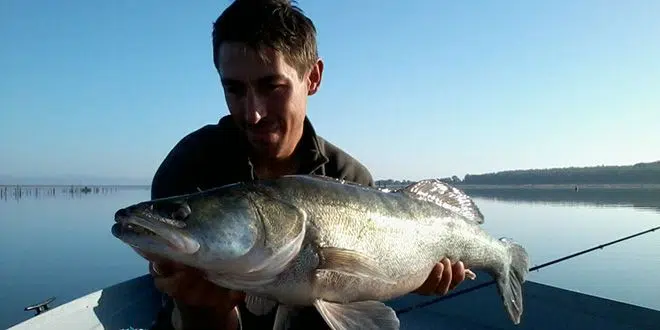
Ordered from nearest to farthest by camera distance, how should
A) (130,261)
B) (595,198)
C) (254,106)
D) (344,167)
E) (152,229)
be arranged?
(152,229) → (254,106) → (344,167) → (130,261) → (595,198)

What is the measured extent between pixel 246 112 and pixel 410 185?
132 cm

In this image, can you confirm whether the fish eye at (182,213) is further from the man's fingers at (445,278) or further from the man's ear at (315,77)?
the man's fingers at (445,278)

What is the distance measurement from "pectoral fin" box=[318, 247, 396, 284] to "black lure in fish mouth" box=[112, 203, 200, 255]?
0.71 m

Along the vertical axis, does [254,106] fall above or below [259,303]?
above

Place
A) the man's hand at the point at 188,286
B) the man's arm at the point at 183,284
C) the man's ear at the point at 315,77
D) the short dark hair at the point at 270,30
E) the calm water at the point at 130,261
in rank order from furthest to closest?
the calm water at the point at 130,261
the man's ear at the point at 315,77
the short dark hair at the point at 270,30
the man's arm at the point at 183,284
the man's hand at the point at 188,286

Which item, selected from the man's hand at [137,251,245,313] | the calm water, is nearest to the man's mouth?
the man's hand at [137,251,245,313]

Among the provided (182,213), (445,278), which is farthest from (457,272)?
(182,213)

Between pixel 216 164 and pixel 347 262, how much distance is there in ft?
5.72

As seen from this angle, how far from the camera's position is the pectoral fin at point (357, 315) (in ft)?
9.64

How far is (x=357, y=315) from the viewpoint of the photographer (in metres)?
3.05

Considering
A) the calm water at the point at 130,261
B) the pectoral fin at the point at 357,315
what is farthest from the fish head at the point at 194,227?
the calm water at the point at 130,261

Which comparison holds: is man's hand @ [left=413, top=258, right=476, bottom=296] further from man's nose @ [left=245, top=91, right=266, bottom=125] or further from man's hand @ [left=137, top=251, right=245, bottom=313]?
man's nose @ [left=245, top=91, right=266, bottom=125]

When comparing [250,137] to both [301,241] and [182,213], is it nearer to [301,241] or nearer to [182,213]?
[301,241]

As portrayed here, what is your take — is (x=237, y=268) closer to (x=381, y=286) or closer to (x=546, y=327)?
(x=381, y=286)
